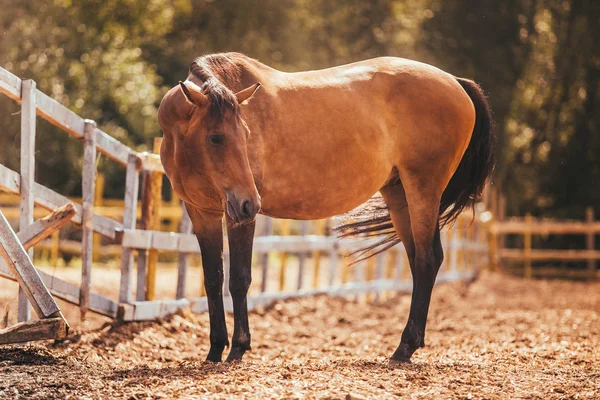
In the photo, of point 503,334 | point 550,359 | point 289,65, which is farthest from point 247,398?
point 289,65

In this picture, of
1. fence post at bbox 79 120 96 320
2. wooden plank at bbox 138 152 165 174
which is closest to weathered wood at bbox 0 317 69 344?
fence post at bbox 79 120 96 320

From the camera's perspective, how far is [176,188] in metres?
4.71

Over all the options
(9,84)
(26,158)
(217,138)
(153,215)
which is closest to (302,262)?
(153,215)

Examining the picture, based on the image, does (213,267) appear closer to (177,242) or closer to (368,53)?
(177,242)

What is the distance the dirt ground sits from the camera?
12.5 ft

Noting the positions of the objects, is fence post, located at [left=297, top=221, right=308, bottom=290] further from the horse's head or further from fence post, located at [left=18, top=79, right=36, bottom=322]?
the horse's head

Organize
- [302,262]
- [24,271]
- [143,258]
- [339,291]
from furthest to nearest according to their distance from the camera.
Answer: [339,291] < [302,262] < [143,258] < [24,271]

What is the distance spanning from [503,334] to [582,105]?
52.2ft

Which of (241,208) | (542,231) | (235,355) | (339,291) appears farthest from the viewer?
(542,231)

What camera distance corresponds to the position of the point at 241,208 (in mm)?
4312

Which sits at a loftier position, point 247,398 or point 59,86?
point 59,86

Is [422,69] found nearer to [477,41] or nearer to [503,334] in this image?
[503,334]

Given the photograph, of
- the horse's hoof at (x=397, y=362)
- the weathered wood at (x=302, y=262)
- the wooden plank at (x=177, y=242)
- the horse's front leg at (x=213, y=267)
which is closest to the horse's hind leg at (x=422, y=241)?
the horse's hoof at (x=397, y=362)

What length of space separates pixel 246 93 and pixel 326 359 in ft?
6.32
